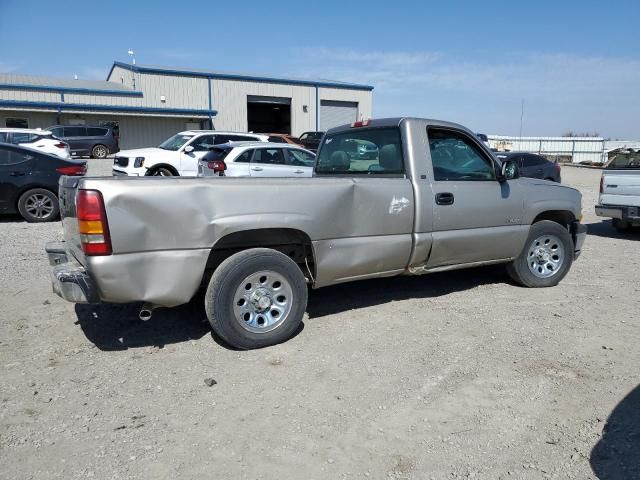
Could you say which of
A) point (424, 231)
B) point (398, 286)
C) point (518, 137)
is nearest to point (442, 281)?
point (398, 286)

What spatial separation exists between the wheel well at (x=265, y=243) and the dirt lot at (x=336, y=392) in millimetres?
688

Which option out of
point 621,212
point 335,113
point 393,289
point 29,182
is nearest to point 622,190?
point 621,212

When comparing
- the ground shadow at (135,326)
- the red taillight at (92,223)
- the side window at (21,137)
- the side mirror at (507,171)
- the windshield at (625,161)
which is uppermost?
the side window at (21,137)

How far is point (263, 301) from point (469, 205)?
233cm

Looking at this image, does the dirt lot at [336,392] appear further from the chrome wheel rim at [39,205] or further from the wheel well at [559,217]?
the chrome wheel rim at [39,205]

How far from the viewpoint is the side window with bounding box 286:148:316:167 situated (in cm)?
1294

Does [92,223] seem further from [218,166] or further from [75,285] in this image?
[218,166]

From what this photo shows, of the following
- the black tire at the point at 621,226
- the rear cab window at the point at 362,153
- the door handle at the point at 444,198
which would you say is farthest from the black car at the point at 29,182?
the black tire at the point at 621,226

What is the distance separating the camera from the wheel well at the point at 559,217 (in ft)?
19.3

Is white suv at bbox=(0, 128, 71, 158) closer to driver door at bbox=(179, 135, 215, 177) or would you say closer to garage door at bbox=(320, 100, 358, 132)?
driver door at bbox=(179, 135, 215, 177)

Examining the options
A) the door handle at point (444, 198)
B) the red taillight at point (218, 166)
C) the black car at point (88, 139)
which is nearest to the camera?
the door handle at point (444, 198)

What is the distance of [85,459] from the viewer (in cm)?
274

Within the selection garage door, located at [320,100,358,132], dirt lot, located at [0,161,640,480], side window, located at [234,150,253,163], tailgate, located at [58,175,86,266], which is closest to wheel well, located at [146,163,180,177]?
side window, located at [234,150,253,163]

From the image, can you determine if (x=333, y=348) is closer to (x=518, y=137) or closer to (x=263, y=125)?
(x=263, y=125)
